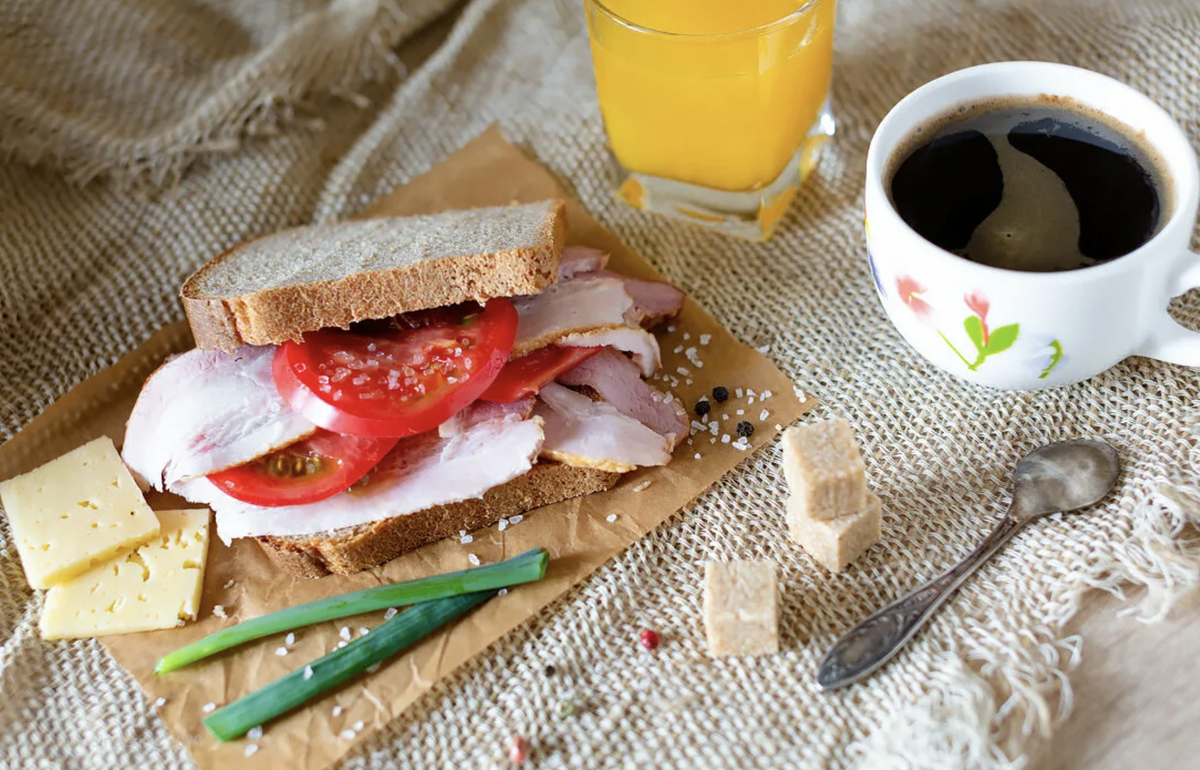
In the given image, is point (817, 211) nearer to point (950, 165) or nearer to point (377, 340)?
point (950, 165)

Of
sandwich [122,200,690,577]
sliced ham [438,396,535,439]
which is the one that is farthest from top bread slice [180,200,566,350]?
sliced ham [438,396,535,439]

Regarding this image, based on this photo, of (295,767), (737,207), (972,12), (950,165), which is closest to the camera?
(295,767)

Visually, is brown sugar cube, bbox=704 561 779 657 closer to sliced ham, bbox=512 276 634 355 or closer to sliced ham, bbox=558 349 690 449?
sliced ham, bbox=558 349 690 449

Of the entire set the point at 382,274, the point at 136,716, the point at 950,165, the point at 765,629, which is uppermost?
the point at 950,165

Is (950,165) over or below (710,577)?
over

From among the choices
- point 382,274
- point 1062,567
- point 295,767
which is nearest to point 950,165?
point 1062,567

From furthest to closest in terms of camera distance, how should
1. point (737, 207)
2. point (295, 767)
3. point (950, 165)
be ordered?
point (737, 207)
point (950, 165)
point (295, 767)

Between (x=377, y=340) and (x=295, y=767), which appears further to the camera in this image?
(x=377, y=340)
